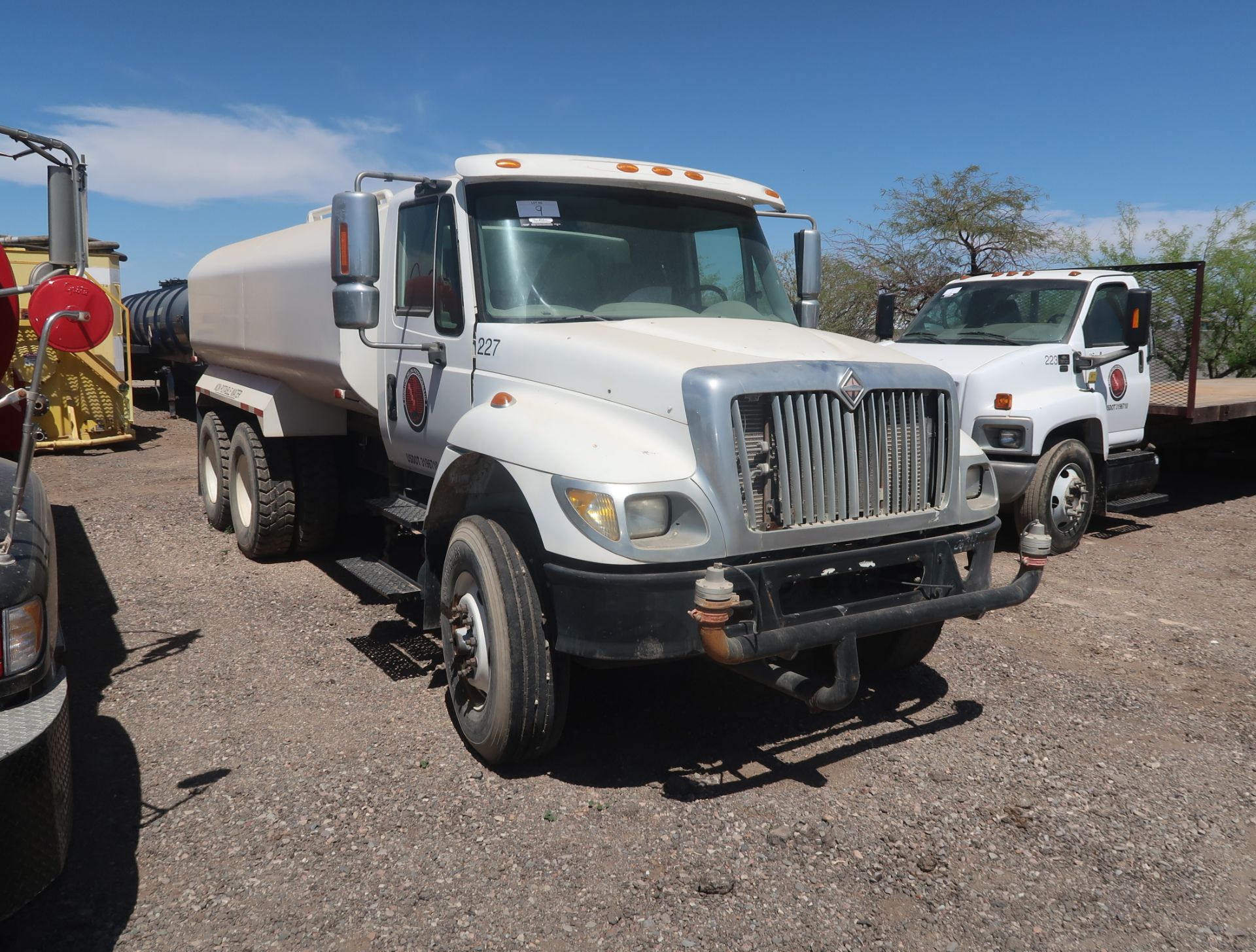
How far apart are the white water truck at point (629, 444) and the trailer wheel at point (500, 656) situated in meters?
0.01

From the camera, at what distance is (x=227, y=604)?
6.48m

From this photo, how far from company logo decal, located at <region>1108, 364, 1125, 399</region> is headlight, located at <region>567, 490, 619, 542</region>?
658cm

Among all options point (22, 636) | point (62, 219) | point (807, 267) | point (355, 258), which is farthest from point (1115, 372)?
point (22, 636)

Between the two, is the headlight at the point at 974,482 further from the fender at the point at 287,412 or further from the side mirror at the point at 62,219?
the fender at the point at 287,412

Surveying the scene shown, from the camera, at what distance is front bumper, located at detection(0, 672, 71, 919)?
2.76m

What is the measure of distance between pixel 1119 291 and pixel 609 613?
727 centimetres

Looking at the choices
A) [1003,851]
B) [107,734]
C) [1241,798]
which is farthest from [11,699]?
[1241,798]

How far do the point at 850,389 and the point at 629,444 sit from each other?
0.90 m

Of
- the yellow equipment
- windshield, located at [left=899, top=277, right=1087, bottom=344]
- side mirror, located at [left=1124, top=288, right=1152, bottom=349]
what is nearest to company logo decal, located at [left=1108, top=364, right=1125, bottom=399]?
side mirror, located at [left=1124, top=288, right=1152, bottom=349]

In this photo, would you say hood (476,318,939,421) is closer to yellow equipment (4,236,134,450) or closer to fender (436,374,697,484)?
fender (436,374,697,484)

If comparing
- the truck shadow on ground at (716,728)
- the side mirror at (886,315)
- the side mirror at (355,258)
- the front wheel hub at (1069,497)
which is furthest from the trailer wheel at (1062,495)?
the side mirror at (355,258)

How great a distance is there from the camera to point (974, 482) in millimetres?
4504

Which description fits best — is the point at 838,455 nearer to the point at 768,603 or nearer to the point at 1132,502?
the point at 768,603

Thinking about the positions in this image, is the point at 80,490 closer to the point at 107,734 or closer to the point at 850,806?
the point at 107,734
